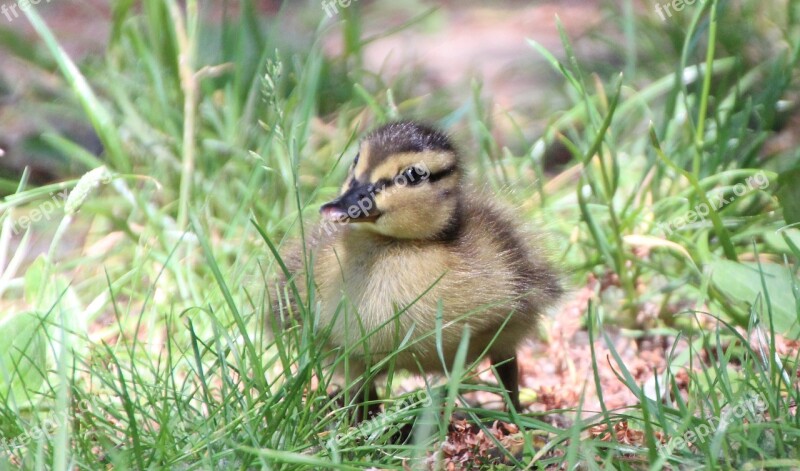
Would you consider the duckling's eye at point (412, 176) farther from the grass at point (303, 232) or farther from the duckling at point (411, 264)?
the grass at point (303, 232)

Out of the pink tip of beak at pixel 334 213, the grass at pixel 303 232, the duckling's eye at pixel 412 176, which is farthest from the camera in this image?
the duckling's eye at pixel 412 176

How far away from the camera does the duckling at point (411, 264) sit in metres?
2.59

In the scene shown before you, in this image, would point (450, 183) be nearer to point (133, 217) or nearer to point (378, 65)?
point (133, 217)

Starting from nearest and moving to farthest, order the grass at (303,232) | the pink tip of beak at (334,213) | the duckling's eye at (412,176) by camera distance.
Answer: the grass at (303,232) < the pink tip of beak at (334,213) < the duckling's eye at (412,176)

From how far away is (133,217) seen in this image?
12.8ft

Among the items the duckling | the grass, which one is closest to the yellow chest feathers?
the duckling

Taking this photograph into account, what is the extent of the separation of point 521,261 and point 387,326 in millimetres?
496

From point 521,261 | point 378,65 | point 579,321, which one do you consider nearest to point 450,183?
point 521,261

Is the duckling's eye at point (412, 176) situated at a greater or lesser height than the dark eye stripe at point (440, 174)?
greater

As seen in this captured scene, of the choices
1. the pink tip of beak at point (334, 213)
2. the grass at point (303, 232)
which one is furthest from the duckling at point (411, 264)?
the grass at point (303, 232)

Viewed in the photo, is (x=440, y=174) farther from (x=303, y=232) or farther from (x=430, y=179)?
(x=303, y=232)

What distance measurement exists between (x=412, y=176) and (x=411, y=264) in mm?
233

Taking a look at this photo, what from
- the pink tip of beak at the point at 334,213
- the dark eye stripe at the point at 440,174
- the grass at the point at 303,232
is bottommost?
the grass at the point at 303,232

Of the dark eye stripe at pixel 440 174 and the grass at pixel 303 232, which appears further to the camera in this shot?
the dark eye stripe at pixel 440 174
